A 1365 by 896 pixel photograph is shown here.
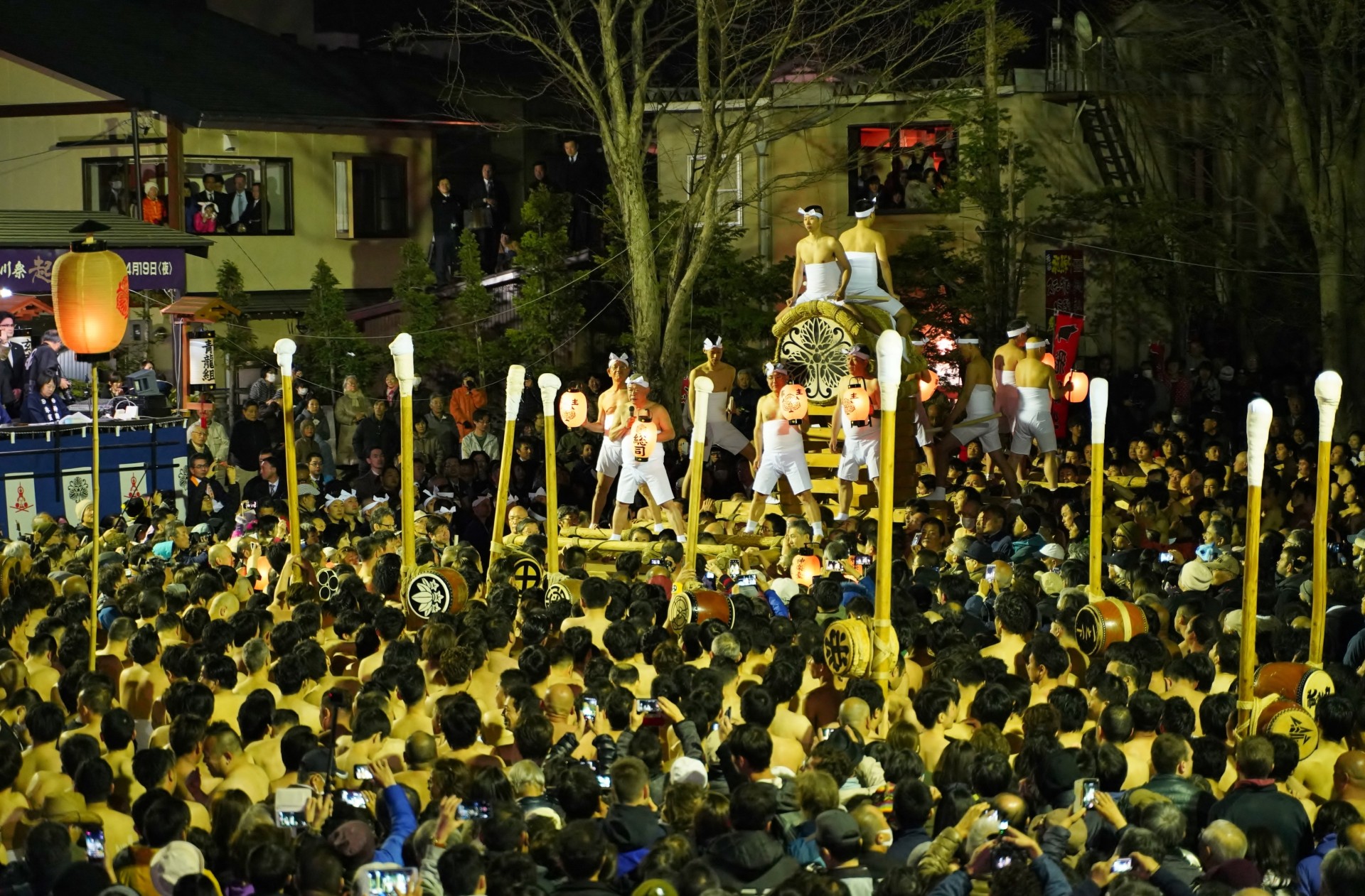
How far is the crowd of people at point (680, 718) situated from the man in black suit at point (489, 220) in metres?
10.1

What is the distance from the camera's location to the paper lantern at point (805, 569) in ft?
40.9

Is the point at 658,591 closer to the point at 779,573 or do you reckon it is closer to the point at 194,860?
the point at 779,573

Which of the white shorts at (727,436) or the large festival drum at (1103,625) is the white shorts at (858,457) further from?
the large festival drum at (1103,625)

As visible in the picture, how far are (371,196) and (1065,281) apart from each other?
9.43 m

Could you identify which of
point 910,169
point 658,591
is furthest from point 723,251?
point 658,591

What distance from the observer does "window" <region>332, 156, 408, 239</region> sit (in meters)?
25.9

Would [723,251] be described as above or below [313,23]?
below

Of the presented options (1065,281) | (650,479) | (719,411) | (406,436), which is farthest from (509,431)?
(1065,281)

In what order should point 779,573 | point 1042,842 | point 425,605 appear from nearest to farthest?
point 1042,842 < point 425,605 < point 779,573

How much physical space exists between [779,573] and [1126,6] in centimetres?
1452

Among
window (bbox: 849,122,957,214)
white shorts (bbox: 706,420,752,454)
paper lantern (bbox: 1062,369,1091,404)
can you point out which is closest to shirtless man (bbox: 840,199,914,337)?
white shorts (bbox: 706,420,752,454)

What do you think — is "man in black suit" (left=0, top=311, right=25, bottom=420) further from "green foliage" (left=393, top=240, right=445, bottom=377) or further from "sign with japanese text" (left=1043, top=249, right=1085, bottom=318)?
"sign with japanese text" (left=1043, top=249, right=1085, bottom=318)

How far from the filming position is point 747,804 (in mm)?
6586

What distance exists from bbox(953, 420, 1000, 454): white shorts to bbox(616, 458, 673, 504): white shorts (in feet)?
9.41
